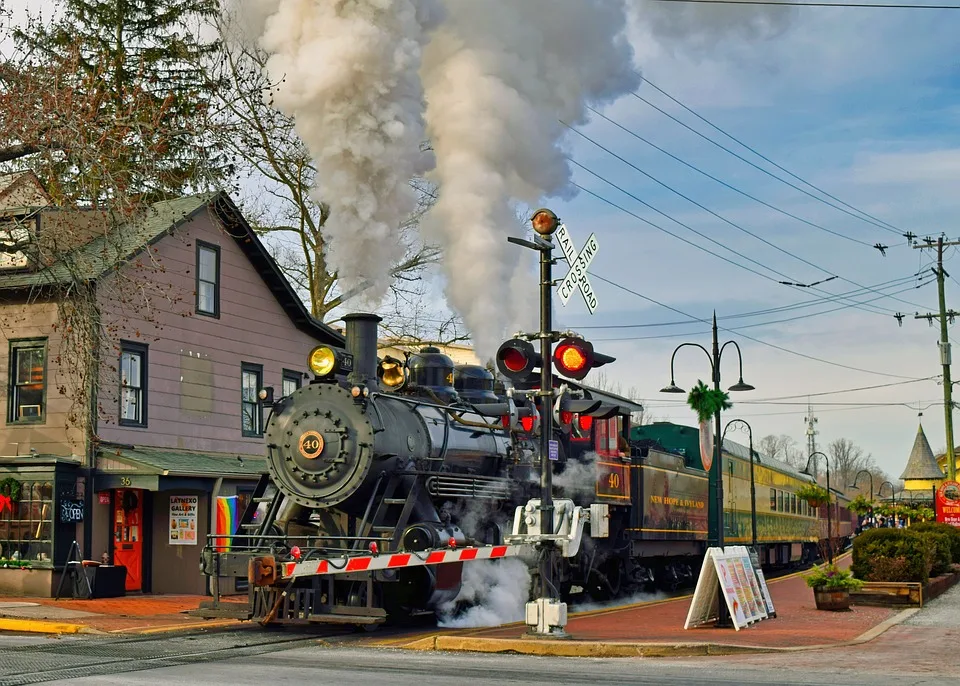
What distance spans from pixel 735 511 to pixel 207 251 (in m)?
13.5

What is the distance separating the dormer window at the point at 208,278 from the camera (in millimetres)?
22770

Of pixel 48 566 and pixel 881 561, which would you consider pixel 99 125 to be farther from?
pixel 881 561

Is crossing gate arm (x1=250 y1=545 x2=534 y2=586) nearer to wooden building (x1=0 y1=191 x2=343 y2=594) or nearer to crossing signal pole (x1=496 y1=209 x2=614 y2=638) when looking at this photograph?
crossing signal pole (x1=496 y1=209 x2=614 y2=638)

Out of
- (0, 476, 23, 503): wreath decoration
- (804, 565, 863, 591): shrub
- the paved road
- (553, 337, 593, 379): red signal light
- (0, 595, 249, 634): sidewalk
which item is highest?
(553, 337, 593, 379): red signal light

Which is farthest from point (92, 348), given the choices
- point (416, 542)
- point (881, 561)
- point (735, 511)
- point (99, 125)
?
point (735, 511)

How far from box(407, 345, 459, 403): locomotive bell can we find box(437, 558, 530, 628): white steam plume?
2.30m

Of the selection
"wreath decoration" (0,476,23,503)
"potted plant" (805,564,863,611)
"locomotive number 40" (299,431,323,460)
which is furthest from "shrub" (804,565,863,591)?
"wreath decoration" (0,476,23,503)

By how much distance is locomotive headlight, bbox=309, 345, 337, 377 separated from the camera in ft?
46.0

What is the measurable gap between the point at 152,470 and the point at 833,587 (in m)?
11.0

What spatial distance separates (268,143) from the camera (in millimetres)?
29203

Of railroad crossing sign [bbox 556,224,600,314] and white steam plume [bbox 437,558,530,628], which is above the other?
railroad crossing sign [bbox 556,224,600,314]

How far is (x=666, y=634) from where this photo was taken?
13203 mm

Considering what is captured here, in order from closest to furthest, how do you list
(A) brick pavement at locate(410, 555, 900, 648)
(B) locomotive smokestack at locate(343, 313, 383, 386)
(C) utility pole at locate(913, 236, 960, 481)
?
1. (A) brick pavement at locate(410, 555, 900, 648)
2. (B) locomotive smokestack at locate(343, 313, 383, 386)
3. (C) utility pole at locate(913, 236, 960, 481)

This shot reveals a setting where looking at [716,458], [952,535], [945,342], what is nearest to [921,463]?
[945,342]
